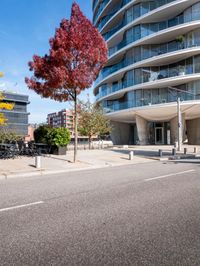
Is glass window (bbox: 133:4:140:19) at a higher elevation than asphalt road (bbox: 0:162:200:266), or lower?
higher

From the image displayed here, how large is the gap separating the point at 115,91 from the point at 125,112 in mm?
4961

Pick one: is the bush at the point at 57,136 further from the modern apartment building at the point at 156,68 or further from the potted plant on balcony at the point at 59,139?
the modern apartment building at the point at 156,68

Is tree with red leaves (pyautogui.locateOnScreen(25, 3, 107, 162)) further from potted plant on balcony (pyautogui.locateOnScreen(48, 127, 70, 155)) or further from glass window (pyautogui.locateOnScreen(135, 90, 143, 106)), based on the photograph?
glass window (pyautogui.locateOnScreen(135, 90, 143, 106))

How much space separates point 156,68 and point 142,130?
9532 millimetres

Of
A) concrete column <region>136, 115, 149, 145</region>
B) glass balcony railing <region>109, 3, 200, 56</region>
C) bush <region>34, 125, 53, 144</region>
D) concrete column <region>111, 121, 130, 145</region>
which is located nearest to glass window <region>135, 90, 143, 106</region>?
concrete column <region>136, 115, 149, 145</region>

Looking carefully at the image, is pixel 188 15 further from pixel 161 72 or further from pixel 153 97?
pixel 153 97

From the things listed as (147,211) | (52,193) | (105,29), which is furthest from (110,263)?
(105,29)

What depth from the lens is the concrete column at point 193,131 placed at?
1677 inches

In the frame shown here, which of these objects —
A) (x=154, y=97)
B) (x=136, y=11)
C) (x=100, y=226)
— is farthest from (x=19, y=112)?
(x=100, y=226)

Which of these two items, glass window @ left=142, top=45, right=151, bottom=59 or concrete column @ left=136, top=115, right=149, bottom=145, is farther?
concrete column @ left=136, top=115, right=149, bottom=145

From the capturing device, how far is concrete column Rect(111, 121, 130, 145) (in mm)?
48525

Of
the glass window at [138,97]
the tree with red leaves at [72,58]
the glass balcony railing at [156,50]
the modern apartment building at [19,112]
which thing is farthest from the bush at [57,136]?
the modern apartment building at [19,112]

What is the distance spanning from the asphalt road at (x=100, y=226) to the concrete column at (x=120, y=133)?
133ft

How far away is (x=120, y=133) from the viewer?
4962cm
